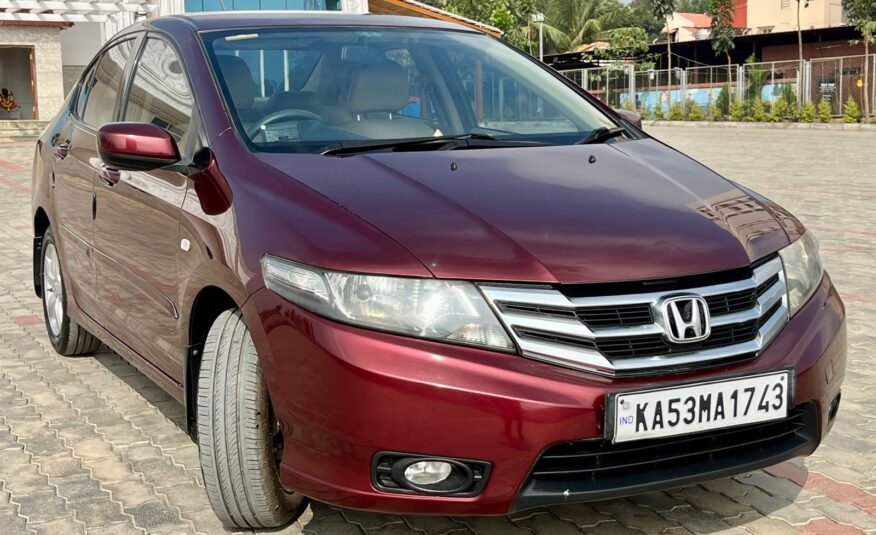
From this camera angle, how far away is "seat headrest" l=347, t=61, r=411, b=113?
401 cm

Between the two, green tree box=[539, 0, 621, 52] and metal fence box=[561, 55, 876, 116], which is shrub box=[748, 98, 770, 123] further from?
green tree box=[539, 0, 621, 52]

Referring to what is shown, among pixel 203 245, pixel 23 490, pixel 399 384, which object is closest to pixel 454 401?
pixel 399 384

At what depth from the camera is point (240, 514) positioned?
132 inches

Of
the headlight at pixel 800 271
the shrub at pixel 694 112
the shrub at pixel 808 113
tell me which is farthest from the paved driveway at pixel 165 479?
the shrub at pixel 694 112

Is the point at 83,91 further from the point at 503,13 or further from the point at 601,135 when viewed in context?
the point at 503,13

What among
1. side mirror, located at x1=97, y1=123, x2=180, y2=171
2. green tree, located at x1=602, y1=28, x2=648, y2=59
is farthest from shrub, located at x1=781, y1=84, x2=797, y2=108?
side mirror, located at x1=97, y1=123, x2=180, y2=171

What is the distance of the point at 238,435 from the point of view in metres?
3.21

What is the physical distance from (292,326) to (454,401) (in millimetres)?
492

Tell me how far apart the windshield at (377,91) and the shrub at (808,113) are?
31.1m

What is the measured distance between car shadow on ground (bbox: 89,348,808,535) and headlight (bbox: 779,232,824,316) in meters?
0.77

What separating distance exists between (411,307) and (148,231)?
1467mm

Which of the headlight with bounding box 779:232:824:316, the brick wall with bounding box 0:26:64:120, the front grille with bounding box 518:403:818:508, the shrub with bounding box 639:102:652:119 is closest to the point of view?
the front grille with bounding box 518:403:818:508

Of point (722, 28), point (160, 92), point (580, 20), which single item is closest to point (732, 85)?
point (722, 28)

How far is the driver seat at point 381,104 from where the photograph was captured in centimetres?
388
